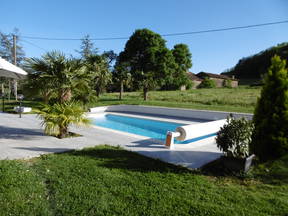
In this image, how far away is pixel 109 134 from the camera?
7.38 meters

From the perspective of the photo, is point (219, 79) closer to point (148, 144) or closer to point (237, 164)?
point (148, 144)

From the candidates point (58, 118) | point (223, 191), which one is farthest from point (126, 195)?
point (58, 118)

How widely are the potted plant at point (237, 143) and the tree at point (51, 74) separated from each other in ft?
16.5

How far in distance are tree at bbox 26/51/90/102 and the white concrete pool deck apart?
1683 mm

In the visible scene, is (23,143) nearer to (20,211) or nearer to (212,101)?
(20,211)

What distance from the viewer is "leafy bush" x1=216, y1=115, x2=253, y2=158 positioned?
4.02m

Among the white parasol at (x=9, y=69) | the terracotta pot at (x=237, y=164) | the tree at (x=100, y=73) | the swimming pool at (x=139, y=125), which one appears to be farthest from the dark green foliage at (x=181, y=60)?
the terracotta pot at (x=237, y=164)

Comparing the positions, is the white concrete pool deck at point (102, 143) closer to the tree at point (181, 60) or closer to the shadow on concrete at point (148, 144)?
the shadow on concrete at point (148, 144)

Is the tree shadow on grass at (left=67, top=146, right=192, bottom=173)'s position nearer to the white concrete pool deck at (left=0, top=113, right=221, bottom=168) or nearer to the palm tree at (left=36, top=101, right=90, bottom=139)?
the white concrete pool deck at (left=0, top=113, right=221, bottom=168)

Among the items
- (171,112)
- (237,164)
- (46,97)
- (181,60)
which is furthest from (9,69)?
(181,60)

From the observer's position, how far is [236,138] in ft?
13.2

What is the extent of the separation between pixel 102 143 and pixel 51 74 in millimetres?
2918

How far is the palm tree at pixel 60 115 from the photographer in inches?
232

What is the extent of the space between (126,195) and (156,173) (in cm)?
107
